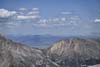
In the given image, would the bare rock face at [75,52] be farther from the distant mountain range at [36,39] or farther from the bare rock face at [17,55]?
the bare rock face at [17,55]

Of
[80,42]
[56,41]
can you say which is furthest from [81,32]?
[56,41]

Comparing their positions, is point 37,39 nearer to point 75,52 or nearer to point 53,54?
point 53,54

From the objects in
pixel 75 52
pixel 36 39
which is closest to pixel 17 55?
pixel 36 39

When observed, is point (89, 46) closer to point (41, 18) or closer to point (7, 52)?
point (41, 18)

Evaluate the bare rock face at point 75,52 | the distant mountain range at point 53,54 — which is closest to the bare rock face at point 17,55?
the distant mountain range at point 53,54

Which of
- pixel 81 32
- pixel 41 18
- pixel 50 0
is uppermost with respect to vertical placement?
pixel 50 0

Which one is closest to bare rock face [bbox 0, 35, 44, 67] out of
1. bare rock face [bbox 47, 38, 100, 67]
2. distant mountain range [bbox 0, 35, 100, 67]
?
distant mountain range [bbox 0, 35, 100, 67]

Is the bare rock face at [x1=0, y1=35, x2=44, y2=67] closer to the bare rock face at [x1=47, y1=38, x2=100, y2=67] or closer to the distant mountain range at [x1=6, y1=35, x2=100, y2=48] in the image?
the distant mountain range at [x1=6, y1=35, x2=100, y2=48]

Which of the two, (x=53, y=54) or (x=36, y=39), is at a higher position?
(x=36, y=39)
